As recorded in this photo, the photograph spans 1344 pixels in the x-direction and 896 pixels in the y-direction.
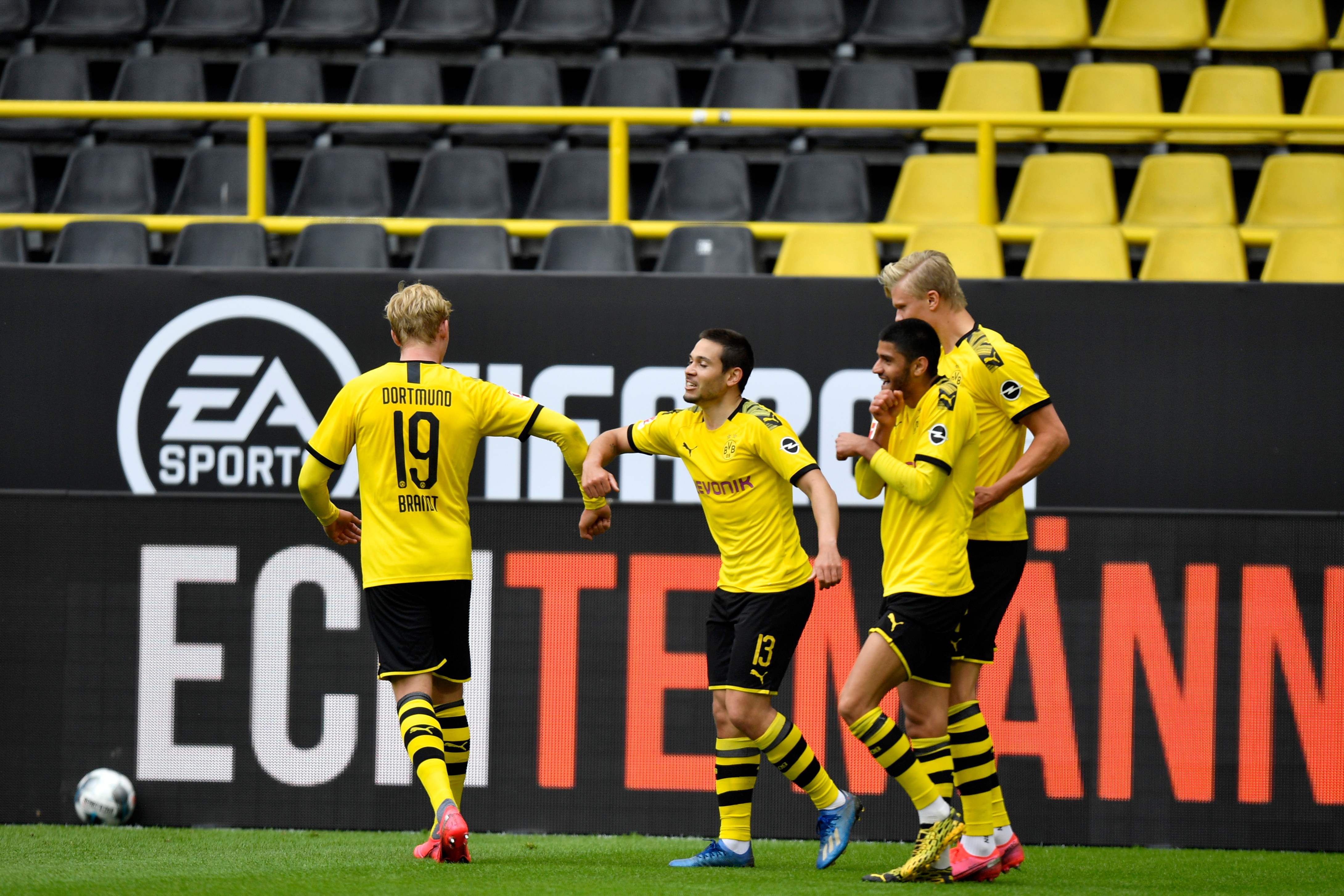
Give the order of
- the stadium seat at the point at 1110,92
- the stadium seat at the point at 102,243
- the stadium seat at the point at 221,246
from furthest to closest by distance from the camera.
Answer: the stadium seat at the point at 1110,92, the stadium seat at the point at 102,243, the stadium seat at the point at 221,246

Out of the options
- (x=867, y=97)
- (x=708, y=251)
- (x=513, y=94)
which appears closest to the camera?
(x=708, y=251)

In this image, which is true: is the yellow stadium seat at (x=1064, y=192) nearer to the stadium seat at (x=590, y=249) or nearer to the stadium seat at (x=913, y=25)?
the stadium seat at (x=913, y=25)

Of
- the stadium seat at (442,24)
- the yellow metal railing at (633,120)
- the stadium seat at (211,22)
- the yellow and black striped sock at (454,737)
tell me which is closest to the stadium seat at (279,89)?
the stadium seat at (211,22)

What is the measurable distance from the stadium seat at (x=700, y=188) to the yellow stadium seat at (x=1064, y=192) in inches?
71.2

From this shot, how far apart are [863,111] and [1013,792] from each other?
14.3ft

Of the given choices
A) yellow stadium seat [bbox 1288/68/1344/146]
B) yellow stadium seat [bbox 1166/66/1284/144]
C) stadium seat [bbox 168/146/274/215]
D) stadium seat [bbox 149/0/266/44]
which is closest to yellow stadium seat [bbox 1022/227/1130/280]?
yellow stadium seat [bbox 1166/66/1284/144]

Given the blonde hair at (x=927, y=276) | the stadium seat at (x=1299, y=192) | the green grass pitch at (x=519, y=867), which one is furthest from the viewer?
the stadium seat at (x=1299, y=192)

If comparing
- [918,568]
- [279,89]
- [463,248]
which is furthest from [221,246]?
[918,568]

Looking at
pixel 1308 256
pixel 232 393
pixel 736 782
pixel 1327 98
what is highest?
pixel 1327 98

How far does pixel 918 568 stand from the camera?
486 centimetres

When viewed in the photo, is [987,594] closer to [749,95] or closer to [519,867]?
[519,867]

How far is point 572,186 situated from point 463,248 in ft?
5.24

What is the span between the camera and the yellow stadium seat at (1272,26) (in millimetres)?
11195

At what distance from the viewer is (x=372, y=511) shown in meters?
5.30
